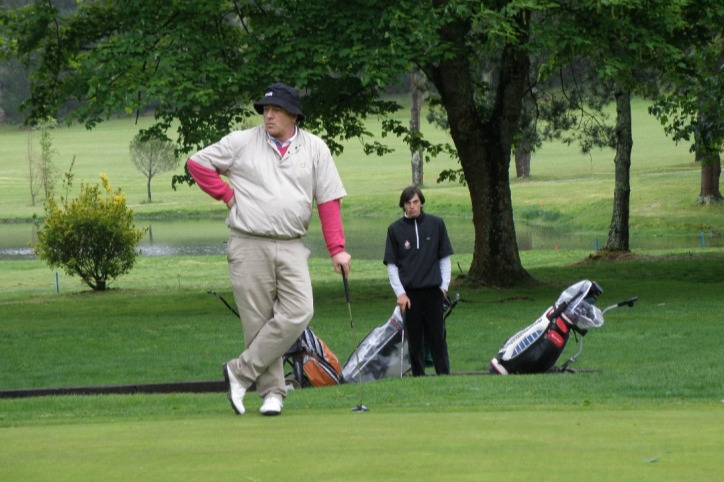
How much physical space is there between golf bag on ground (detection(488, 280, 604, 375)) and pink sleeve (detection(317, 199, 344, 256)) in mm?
3592

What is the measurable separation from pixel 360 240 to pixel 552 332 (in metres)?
35.3

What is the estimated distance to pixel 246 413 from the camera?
719cm

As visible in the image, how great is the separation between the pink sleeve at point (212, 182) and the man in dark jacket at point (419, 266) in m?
3.22

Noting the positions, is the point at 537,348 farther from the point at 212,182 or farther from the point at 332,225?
the point at 212,182

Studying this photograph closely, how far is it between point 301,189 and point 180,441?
79.5 inches

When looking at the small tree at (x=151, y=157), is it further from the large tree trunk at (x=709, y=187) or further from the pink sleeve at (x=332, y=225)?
the pink sleeve at (x=332, y=225)

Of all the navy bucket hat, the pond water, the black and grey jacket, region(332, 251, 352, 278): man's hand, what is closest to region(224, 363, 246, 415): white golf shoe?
region(332, 251, 352, 278): man's hand

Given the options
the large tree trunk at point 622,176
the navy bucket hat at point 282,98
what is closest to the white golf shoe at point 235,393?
the navy bucket hat at point 282,98

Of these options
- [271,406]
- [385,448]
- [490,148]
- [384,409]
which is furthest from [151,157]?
[385,448]

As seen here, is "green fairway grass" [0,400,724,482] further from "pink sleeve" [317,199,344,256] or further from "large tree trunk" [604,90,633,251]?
"large tree trunk" [604,90,633,251]

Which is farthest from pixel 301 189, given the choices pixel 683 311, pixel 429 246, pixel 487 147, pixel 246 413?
pixel 487 147

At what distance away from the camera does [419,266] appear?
10.2 metres

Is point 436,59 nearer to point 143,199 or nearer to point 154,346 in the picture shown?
point 154,346

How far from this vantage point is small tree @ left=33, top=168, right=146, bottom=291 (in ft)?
86.5
